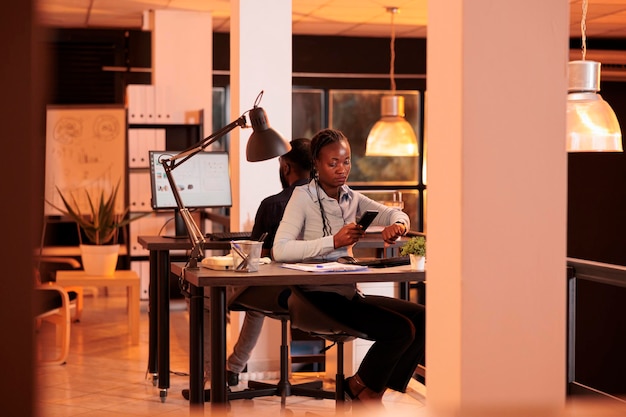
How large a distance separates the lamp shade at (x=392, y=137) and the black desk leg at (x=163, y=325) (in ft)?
8.37

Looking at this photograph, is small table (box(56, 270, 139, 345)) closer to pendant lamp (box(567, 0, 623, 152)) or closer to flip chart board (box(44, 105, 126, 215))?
flip chart board (box(44, 105, 126, 215))

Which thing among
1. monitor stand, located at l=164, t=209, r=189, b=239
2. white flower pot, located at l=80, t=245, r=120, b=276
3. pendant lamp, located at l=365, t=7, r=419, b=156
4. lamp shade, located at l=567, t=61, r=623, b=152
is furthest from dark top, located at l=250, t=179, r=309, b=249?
pendant lamp, located at l=365, t=7, r=419, b=156

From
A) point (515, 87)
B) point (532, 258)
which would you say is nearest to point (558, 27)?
point (515, 87)

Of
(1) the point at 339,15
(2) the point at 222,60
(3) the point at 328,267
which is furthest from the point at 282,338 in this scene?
(2) the point at 222,60

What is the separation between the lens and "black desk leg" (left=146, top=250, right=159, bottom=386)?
4802mm

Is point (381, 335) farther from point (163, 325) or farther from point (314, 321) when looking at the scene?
point (163, 325)

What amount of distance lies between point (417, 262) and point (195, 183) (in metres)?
2.01

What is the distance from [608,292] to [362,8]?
488 cm

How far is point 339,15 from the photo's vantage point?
8.66m

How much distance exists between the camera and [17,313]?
388mm

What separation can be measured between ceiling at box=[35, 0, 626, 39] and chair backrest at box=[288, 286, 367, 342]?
176 inches

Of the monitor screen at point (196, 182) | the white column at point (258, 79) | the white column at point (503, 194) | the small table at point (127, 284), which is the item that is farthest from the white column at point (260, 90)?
the white column at point (503, 194)

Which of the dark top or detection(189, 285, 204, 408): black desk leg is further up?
the dark top

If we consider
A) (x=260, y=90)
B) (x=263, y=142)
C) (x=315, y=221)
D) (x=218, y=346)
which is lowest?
(x=218, y=346)
